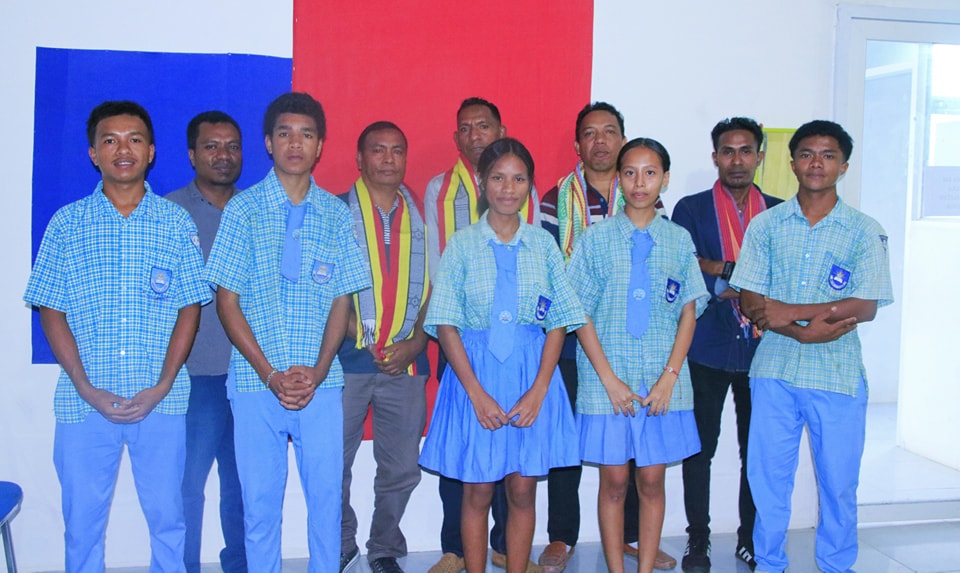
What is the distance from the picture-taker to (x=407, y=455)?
3.29 metres

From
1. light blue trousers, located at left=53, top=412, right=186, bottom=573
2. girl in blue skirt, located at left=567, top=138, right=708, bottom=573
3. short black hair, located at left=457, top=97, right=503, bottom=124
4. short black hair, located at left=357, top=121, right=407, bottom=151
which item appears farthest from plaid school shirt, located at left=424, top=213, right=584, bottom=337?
light blue trousers, located at left=53, top=412, right=186, bottom=573

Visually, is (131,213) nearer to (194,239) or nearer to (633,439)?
(194,239)

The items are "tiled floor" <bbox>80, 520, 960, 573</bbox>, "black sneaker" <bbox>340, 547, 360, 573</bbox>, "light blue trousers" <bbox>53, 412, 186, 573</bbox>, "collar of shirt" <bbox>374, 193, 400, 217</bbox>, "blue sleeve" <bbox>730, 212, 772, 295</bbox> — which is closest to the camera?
"light blue trousers" <bbox>53, 412, 186, 573</bbox>

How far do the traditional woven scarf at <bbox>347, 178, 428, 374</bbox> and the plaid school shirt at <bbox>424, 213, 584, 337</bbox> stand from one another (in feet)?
1.21

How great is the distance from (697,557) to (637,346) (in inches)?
46.5

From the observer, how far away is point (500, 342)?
275cm

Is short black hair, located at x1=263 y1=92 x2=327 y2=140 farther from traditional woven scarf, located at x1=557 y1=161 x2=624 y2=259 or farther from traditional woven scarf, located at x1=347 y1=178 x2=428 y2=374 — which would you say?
traditional woven scarf, located at x1=557 y1=161 x2=624 y2=259

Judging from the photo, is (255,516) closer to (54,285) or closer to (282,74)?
A: (54,285)

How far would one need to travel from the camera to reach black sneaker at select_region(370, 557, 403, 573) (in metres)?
3.30

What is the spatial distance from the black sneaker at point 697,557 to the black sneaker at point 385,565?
1234 mm

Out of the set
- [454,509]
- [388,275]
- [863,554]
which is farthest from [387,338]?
[863,554]

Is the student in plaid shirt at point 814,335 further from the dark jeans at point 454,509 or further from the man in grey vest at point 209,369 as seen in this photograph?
the man in grey vest at point 209,369

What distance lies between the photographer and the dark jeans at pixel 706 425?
341cm

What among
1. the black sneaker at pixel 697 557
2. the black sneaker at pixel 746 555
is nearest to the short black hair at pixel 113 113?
the black sneaker at pixel 697 557
